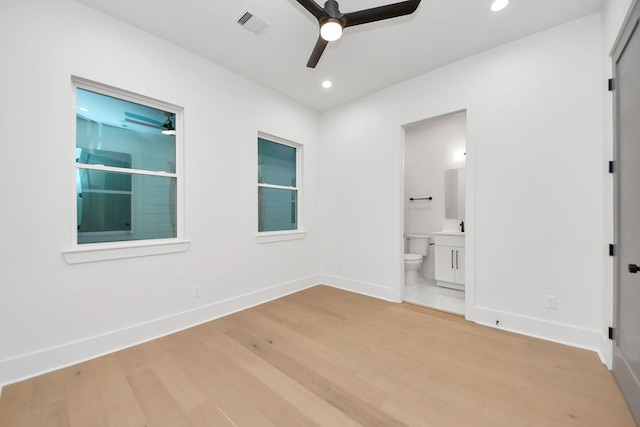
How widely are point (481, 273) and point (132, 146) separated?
12.3ft

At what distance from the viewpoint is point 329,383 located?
1.76 meters

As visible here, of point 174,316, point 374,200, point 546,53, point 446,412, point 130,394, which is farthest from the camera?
point 374,200

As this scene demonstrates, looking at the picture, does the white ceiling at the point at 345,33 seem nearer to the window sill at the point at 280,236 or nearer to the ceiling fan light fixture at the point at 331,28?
the ceiling fan light fixture at the point at 331,28

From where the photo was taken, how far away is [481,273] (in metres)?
2.70

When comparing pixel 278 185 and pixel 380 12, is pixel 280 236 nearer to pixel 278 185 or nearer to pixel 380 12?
pixel 278 185

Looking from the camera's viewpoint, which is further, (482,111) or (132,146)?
(482,111)

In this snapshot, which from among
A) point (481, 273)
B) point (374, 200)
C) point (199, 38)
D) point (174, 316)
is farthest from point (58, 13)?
point (481, 273)

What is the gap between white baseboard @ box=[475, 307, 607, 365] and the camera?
2146 millimetres

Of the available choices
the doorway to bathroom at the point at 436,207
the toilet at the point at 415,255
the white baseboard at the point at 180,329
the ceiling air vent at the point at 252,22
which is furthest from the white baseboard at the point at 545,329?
the ceiling air vent at the point at 252,22

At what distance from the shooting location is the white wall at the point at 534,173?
7.14 ft

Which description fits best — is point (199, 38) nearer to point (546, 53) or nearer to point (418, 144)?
point (546, 53)

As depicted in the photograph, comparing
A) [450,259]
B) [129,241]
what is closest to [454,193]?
[450,259]

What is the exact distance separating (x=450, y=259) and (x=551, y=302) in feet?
5.11

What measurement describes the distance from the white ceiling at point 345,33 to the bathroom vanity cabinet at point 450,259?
2.36 m
